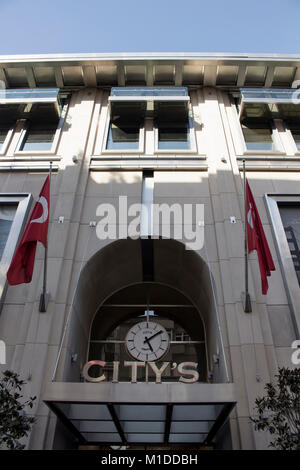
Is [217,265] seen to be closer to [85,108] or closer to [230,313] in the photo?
[230,313]

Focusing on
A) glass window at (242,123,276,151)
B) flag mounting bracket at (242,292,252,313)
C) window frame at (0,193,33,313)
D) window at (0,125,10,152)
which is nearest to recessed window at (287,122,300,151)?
glass window at (242,123,276,151)

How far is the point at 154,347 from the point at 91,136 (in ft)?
32.6

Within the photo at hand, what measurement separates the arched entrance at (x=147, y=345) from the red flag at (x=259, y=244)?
2.36m

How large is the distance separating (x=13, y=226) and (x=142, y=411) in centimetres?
794

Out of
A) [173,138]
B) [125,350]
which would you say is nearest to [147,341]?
[125,350]

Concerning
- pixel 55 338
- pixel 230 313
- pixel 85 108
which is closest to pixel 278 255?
pixel 230 313

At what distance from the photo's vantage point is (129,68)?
19438mm

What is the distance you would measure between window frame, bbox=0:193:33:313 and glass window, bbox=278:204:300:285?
975 centimetres

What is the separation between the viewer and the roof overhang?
61.9 ft

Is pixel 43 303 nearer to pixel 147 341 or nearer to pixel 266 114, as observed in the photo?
pixel 147 341

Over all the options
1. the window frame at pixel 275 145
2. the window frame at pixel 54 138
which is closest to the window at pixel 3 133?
the window frame at pixel 54 138

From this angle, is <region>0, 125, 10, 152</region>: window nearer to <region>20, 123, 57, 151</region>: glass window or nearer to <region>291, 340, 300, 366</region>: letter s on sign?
<region>20, 123, 57, 151</region>: glass window

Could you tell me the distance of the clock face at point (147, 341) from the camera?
1310cm

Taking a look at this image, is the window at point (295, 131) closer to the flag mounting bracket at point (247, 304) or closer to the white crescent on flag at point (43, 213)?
the flag mounting bracket at point (247, 304)
